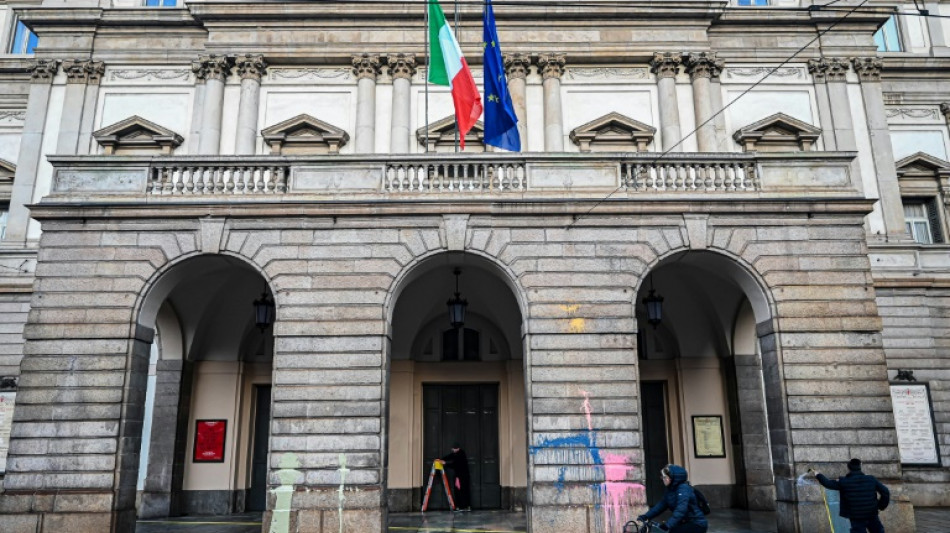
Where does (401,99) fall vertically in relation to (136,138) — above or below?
above

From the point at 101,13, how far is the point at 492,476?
61.2ft

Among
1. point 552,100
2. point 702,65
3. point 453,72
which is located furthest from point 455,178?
point 702,65

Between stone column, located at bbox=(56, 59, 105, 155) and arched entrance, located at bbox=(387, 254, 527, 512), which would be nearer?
arched entrance, located at bbox=(387, 254, 527, 512)

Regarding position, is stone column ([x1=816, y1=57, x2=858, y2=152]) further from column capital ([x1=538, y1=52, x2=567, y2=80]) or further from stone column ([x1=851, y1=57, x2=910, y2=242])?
column capital ([x1=538, y1=52, x2=567, y2=80])

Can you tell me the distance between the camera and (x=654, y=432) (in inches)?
739

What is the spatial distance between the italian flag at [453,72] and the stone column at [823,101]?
12.4m

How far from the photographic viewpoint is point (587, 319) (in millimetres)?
13641

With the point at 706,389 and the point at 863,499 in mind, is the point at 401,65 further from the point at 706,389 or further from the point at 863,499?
the point at 863,499

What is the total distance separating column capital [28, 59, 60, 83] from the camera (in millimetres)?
22047

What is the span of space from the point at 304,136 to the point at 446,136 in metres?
4.34

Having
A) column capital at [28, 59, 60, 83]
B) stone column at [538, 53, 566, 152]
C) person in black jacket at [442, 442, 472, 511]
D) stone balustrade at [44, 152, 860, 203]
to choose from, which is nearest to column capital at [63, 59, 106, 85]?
column capital at [28, 59, 60, 83]

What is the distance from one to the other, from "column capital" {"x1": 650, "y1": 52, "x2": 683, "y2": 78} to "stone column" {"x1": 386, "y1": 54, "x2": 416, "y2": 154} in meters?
7.69

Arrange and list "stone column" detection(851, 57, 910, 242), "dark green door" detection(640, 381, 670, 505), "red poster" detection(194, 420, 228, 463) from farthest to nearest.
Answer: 1. "stone column" detection(851, 57, 910, 242)
2. "dark green door" detection(640, 381, 670, 505)
3. "red poster" detection(194, 420, 228, 463)

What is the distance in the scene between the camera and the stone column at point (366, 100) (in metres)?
21.3
